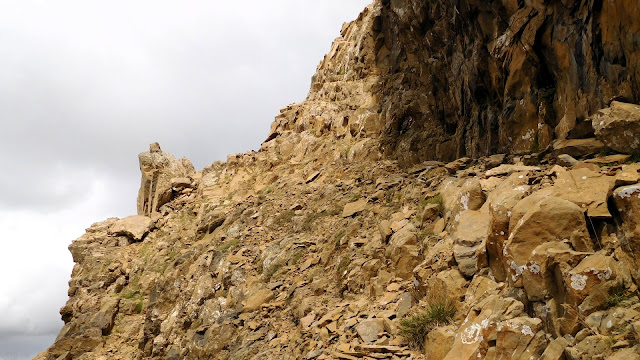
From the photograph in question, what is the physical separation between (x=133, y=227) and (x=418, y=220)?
2303cm

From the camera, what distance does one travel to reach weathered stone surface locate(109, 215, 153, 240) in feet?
91.6

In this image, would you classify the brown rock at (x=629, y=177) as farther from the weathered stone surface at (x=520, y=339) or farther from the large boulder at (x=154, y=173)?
the large boulder at (x=154, y=173)

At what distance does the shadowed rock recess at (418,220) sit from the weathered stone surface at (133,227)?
0.57ft

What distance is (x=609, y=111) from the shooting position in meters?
7.88

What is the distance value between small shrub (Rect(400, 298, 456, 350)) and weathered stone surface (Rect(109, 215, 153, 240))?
77.7 ft

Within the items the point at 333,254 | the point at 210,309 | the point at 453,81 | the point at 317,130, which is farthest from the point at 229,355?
the point at 317,130

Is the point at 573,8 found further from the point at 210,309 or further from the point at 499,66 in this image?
the point at 210,309

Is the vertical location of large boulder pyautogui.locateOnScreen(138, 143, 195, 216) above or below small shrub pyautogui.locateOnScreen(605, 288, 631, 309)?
above

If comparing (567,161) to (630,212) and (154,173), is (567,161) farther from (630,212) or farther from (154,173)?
(154,173)

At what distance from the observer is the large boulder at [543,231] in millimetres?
5887

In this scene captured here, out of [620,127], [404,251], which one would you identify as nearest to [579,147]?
[620,127]

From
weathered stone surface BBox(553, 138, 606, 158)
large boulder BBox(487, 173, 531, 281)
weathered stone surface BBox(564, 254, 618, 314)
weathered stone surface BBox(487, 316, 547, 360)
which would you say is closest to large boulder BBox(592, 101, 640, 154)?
weathered stone surface BBox(553, 138, 606, 158)

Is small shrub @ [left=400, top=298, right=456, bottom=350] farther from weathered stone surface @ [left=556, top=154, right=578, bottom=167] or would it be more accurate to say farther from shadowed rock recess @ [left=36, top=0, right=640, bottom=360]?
weathered stone surface @ [left=556, top=154, right=578, bottom=167]

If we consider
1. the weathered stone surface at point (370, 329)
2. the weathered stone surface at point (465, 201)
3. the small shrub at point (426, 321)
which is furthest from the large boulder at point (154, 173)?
the small shrub at point (426, 321)
